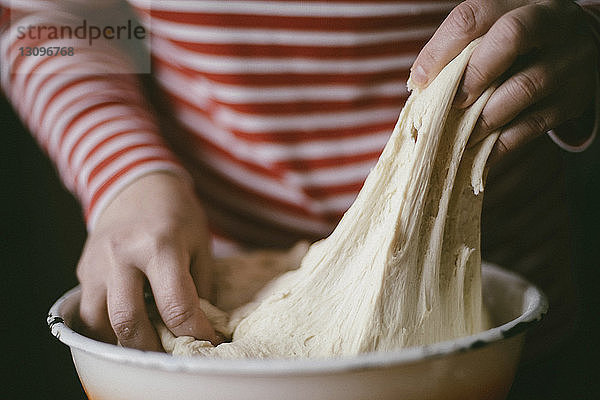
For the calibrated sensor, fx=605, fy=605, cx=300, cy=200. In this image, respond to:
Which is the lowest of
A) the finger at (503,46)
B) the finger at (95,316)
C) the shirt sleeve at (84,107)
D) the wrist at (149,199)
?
the finger at (95,316)

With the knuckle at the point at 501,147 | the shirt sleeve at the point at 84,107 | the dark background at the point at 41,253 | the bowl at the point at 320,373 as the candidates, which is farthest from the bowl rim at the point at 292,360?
the dark background at the point at 41,253

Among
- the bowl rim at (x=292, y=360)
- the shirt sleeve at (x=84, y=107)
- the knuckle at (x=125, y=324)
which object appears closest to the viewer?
the bowl rim at (x=292, y=360)

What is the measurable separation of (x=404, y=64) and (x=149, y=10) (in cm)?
27

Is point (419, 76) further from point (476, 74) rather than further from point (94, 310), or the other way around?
point (94, 310)

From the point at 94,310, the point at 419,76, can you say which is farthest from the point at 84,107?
the point at 419,76

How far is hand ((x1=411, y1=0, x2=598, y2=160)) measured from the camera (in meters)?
0.35

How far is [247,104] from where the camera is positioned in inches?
24.6

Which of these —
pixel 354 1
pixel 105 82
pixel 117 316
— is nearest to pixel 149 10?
pixel 105 82

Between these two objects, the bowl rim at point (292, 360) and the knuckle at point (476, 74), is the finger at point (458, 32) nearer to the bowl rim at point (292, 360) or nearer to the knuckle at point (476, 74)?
the knuckle at point (476, 74)

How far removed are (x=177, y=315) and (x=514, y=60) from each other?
26cm

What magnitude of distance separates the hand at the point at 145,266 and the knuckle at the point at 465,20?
0.23 metres

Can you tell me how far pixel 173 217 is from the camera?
1.44ft

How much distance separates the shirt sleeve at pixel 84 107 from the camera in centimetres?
53

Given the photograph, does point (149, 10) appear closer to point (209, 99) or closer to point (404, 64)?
point (209, 99)
